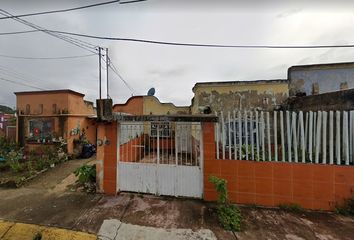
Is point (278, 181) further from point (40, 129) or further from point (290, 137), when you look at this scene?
point (40, 129)

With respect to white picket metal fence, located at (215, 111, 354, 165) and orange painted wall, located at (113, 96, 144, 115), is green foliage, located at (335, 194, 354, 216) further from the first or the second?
orange painted wall, located at (113, 96, 144, 115)

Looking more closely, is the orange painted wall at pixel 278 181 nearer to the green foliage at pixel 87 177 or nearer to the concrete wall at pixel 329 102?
the concrete wall at pixel 329 102

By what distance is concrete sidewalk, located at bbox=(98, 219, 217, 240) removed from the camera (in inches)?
134

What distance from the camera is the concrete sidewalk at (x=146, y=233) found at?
3.40 meters

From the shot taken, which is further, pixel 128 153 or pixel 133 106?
pixel 133 106

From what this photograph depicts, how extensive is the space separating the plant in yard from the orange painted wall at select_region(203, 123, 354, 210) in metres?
0.53

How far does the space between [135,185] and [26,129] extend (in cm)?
889

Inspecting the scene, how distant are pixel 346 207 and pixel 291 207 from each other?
1126 mm

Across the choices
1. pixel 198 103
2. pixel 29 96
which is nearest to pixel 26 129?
pixel 29 96

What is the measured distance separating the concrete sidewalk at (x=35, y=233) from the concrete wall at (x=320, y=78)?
10.3 m

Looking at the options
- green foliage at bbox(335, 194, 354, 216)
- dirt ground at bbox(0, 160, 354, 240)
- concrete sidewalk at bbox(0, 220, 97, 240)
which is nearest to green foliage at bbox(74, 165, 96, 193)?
dirt ground at bbox(0, 160, 354, 240)

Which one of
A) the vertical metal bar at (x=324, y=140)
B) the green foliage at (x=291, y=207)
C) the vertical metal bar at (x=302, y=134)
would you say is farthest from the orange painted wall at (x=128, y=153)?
the vertical metal bar at (x=324, y=140)

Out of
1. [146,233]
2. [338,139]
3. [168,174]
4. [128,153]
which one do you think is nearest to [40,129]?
[128,153]

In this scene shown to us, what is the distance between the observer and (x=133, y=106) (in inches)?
526
